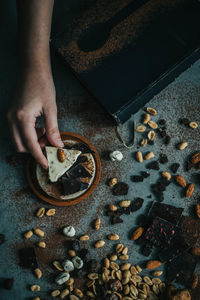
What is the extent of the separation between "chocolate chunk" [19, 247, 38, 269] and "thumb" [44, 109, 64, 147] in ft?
1.43

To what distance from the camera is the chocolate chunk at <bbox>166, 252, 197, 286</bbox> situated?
1178 mm

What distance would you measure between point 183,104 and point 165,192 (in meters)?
0.38

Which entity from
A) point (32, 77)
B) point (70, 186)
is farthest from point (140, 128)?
point (32, 77)

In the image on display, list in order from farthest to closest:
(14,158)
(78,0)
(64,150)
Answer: (78,0) → (14,158) → (64,150)

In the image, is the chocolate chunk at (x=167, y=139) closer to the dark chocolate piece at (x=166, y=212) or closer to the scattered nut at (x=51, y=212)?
the dark chocolate piece at (x=166, y=212)

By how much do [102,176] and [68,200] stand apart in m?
0.17

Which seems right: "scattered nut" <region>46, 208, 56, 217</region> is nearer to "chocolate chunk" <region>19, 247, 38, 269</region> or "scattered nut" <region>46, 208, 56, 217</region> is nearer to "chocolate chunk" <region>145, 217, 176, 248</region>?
"chocolate chunk" <region>19, 247, 38, 269</region>

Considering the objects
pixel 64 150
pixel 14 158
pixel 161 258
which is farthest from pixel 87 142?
pixel 161 258

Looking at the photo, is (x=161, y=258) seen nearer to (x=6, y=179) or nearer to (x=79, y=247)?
(x=79, y=247)

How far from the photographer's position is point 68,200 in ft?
3.86

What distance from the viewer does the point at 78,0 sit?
1355 mm

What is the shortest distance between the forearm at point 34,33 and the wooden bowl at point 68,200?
303 millimetres

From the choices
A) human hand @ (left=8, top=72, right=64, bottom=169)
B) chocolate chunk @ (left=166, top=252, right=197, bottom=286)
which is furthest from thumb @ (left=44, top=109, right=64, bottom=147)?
chocolate chunk @ (left=166, top=252, right=197, bottom=286)

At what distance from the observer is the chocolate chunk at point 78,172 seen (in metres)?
1.16
